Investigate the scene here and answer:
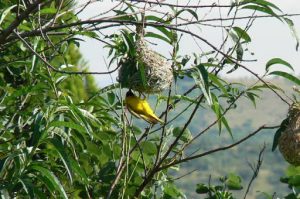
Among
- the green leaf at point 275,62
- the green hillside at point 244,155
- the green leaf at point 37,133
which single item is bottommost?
the green leaf at point 37,133

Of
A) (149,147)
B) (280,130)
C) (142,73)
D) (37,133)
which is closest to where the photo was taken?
(37,133)

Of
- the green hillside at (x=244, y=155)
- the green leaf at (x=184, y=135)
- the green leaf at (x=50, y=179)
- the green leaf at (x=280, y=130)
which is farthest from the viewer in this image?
the green hillside at (x=244, y=155)

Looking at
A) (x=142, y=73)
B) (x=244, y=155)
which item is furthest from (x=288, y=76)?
(x=244, y=155)

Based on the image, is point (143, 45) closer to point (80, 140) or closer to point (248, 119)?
point (80, 140)

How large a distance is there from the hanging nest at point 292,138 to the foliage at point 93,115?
94 mm

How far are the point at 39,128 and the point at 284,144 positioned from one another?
3.50 feet

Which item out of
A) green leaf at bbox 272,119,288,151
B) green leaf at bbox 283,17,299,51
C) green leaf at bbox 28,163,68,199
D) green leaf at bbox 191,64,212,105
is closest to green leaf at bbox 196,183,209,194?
green leaf at bbox 272,119,288,151

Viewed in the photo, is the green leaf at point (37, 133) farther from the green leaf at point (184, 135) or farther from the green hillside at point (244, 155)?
the green hillside at point (244, 155)

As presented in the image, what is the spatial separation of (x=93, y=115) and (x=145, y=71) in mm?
315

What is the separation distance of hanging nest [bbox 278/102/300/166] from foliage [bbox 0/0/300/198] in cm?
9

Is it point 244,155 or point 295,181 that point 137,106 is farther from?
point 244,155

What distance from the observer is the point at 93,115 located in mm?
3082

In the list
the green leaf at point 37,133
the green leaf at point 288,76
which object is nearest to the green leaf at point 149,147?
the green leaf at point 288,76

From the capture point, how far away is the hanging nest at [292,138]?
2871mm
